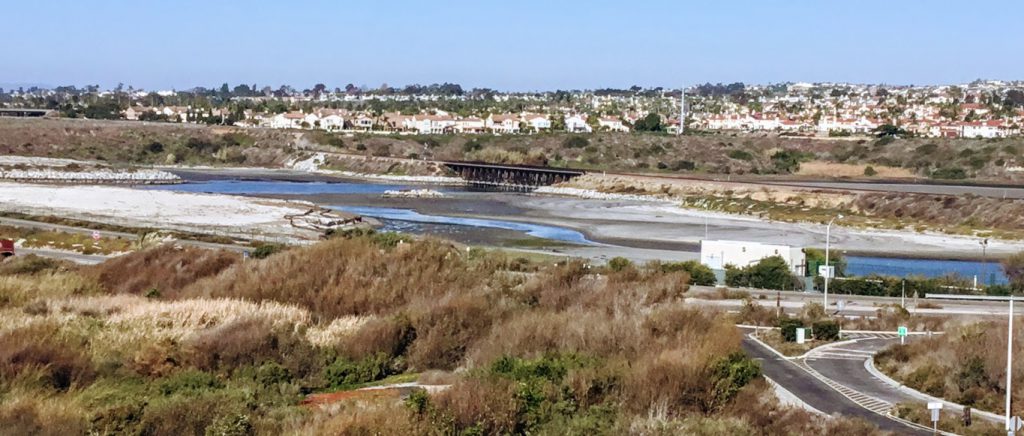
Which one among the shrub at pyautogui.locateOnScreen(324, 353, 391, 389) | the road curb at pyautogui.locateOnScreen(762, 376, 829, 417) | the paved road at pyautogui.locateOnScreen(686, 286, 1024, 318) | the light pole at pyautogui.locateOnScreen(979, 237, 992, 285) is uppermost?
the shrub at pyautogui.locateOnScreen(324, 353, 391, 389)

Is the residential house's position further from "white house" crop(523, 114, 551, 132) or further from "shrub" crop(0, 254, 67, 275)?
"shrub" crop(0, 254, 67, 275)

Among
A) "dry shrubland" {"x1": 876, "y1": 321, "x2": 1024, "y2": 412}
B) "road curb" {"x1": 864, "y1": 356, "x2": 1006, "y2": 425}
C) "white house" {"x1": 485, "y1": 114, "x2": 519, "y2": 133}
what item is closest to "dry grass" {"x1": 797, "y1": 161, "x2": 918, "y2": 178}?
"white house" {"x1": 485, "y1": 114, "x2": 519, "y2": 133}

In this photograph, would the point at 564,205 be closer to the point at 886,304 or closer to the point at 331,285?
the point at 886,304

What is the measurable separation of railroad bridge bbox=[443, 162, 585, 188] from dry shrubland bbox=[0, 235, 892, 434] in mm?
74132

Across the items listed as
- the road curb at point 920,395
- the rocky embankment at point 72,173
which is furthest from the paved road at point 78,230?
the rocky embankment at point 72,173

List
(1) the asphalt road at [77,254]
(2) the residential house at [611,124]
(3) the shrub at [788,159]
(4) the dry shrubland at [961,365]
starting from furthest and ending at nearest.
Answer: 1. (2) the residential house at [611,124]
2. (3) the shrub at [788,159]
3. (1) the asphalt road at [77,254]
4. (4) the dry shrubland at [961,365]

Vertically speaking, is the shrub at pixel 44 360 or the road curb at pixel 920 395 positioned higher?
the shrub at pixel 44 360

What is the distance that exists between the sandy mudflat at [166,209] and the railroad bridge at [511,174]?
3310 cm

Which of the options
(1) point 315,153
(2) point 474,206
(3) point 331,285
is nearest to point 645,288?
(3) point 331,285

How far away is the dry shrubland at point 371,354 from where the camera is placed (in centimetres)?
1403

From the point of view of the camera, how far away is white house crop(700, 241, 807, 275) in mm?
42000

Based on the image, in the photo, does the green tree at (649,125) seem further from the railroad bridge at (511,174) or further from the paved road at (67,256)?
the paved road at (67,256)

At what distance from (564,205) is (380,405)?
66.2 metres

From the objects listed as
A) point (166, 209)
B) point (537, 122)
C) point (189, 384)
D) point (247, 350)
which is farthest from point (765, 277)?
point (537, 122)
